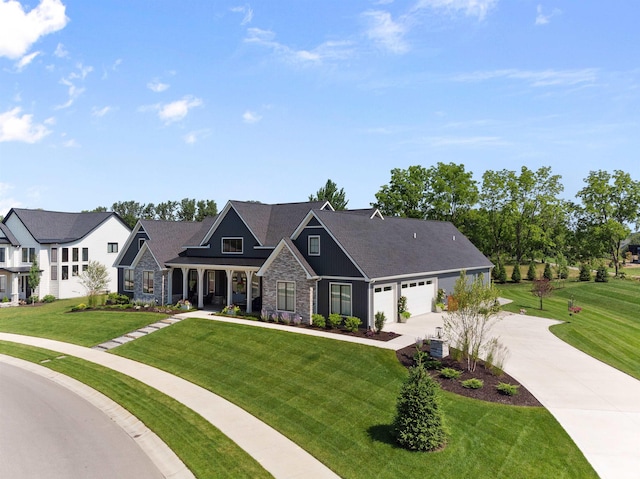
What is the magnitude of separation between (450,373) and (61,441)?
42.1 feet

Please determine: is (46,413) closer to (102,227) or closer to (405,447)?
(405,447)

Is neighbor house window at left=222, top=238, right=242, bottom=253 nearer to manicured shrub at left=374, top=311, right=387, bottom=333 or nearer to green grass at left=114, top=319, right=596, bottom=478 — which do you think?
green grass at left=114, top=319, right=596, bottom=478

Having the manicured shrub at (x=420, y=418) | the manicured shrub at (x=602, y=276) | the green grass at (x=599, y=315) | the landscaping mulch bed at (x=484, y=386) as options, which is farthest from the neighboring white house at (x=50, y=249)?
the manicured shrub at (x=602, y=276)

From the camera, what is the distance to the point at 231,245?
103ft

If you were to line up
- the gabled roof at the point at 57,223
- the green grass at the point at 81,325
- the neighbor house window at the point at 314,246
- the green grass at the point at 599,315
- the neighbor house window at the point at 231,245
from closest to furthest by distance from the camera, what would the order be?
the green grass at the point at 599,315 < the neighbor house window at the point at 314,246 < the green grass at the point at 81,325 < the neighbor house window at the point at 231,245 < the gabled roof at the point at 57,223

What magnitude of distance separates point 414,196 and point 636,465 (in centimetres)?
4823

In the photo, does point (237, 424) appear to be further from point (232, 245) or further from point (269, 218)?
Result: point (269, 218)

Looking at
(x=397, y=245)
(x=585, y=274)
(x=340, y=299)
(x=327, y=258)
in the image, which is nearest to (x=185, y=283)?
(x=327, y=258)

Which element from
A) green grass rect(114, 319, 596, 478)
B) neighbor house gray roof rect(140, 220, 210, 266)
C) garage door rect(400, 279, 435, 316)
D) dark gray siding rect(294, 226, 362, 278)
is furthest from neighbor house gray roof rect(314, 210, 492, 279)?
neighbor house gray roof rect(140, 220, 210, 266)

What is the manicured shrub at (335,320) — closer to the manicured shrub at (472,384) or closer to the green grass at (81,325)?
the manicured shrub at (472,384)

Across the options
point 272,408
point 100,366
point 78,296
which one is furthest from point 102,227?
point 272,408

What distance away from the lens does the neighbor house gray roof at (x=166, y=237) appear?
33.3 metres

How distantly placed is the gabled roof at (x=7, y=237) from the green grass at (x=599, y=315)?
4528cm

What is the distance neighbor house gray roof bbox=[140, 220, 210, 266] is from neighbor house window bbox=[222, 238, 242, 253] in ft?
16.3
